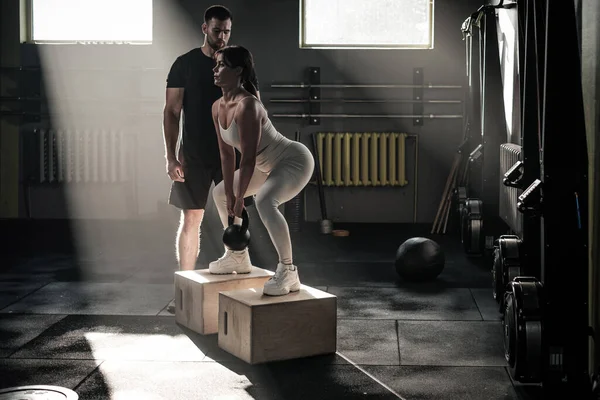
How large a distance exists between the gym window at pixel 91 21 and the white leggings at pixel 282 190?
4821 mm

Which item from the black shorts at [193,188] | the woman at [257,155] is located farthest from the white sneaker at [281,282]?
the black shorts at [193,188]

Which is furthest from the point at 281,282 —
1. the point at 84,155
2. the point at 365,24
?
the point at 84,155

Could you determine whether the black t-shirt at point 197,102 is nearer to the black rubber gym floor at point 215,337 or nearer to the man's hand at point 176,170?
the man's hand at point 176,170

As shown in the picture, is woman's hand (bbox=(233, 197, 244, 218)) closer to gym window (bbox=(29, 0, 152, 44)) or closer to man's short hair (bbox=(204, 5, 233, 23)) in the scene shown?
man's short hair (bbox=(204, 5, 233, 23))

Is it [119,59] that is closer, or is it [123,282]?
[123,282]

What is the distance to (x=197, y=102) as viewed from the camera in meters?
4.30

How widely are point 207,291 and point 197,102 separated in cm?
98

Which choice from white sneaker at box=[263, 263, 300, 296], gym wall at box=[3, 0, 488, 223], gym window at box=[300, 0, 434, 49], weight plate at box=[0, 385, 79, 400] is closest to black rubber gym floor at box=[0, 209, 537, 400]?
weight plate at box=[0, 385, 79, 400]

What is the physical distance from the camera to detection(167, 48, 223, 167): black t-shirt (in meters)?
4.27

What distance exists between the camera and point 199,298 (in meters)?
3.95

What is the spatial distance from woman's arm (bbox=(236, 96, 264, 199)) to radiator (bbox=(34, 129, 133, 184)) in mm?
4765

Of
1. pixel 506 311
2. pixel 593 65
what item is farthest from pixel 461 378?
pixel 593 65

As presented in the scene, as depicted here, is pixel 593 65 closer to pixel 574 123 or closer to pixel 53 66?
pixel 574 123

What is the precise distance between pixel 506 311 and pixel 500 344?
29.3 inches
